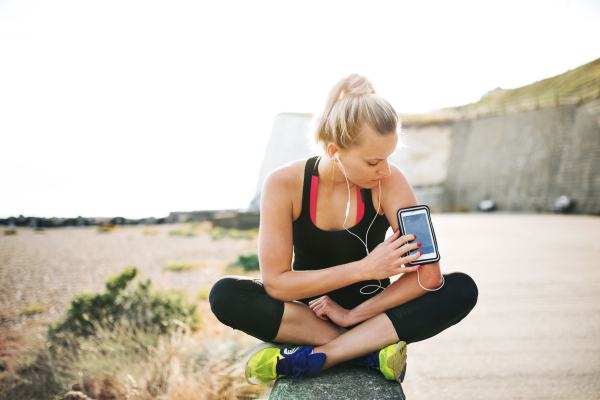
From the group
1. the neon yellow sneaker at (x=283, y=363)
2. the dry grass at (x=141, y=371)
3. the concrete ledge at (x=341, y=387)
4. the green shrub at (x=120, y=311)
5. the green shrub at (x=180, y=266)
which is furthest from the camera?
the green shrub at (x=180, y=266)

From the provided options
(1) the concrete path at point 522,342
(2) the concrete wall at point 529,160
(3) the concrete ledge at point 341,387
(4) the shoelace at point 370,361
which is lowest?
(1) the concrete path at point 522,342

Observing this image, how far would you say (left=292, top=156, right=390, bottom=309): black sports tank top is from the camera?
153cm

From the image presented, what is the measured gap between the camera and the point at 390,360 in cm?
132

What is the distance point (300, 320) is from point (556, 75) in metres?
23.2

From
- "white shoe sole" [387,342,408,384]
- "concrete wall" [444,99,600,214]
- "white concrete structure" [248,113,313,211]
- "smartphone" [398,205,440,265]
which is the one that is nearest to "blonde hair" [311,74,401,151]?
"smartphone" [398,205,440,265]

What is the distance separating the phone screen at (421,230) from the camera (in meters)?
1.38

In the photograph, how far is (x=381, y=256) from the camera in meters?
1.32

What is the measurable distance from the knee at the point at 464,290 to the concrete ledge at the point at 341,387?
0.43 meters

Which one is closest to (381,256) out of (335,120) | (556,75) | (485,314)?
(335,120)

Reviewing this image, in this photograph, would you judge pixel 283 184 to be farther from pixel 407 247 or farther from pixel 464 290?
pixel 464 290

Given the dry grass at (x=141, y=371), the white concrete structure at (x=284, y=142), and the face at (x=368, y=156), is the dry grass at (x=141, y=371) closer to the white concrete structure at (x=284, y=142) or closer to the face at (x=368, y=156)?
the face at (x=368, y=156)

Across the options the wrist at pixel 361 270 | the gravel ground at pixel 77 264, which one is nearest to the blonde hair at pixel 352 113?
the wrist at pixel 361 270

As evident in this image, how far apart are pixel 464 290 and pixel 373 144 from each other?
2.35 ft

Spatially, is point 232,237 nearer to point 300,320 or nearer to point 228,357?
point 228,357
